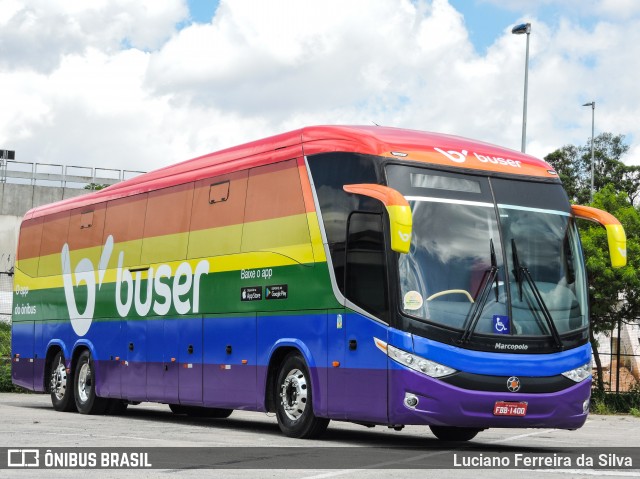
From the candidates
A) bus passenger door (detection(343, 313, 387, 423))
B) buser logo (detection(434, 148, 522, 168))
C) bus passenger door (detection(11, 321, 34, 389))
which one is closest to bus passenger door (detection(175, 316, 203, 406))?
bus passenger door (detection(343, 313, 387, 423))

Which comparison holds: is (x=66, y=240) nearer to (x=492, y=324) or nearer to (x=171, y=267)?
(x=171, y=267)

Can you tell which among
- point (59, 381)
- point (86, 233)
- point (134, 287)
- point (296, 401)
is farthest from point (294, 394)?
point (59, 381)

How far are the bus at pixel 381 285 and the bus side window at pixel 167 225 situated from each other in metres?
0.07

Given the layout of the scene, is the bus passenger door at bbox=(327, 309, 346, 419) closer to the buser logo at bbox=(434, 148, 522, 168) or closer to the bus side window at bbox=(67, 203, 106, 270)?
the buser logo at bbox=(434, 148, 522, 168)

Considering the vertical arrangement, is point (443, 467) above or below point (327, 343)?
below

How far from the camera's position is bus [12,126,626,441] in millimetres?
13898

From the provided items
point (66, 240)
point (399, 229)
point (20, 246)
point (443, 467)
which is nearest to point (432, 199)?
point (399, 229)

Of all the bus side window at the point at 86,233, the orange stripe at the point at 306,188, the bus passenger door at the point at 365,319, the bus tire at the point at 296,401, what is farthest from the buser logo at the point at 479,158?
the bus side window at the point at 86,233

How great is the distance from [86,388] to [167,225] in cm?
429

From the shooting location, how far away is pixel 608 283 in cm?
2841

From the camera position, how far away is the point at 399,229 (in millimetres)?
13180

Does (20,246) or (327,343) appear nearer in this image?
(327,343)

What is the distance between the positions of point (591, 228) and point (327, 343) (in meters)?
16.2

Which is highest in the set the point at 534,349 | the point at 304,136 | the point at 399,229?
the point at 304,136
